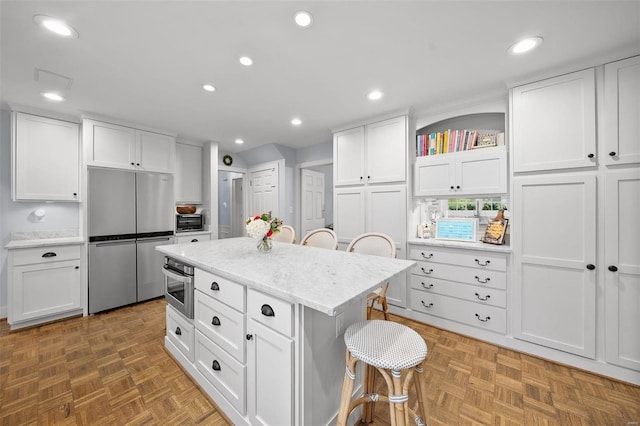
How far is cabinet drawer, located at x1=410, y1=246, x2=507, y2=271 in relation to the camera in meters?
2.28

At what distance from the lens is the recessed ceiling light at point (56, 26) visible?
1.46 meters

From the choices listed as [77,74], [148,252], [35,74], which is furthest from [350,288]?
[148,252]

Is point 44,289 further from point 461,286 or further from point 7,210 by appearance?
point 461,286

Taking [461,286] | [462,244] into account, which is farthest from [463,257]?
[461,286]

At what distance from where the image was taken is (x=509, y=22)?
4.96ft

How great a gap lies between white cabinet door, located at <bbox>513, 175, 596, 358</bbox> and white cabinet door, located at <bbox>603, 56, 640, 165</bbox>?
23 centimetres

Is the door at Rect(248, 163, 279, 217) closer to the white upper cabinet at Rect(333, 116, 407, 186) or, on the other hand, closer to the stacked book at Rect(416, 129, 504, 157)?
the white upper cabinet at Rect(333, 116, 407, 186)

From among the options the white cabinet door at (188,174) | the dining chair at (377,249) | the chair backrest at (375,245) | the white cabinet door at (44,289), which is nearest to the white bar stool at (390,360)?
the dining chair at (377,249)

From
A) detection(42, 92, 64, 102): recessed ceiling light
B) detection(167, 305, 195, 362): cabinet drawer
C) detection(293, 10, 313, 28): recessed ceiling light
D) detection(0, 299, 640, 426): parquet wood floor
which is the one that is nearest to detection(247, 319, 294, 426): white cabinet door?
detection(0, 299, 640, 426): parquet wood floor

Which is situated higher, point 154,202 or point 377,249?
point 154,202

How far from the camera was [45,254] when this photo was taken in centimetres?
271

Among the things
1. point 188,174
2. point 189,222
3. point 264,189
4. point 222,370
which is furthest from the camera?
point 264,189

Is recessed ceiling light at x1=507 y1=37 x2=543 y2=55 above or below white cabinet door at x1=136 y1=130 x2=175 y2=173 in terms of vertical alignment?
above

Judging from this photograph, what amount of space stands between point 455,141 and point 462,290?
1.59 meters
